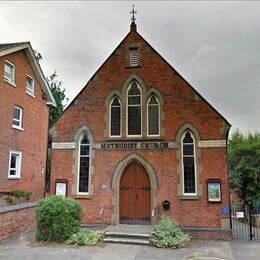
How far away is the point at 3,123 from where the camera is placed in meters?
18.1

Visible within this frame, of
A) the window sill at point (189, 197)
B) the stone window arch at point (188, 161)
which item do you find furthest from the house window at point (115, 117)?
the window sill at point (189, 197)

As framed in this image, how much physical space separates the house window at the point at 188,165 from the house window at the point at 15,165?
11573mm

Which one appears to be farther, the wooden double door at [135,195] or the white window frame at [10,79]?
the white window frame at [10,79]

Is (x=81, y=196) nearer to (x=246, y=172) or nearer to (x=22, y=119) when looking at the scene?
(x=22, y=119)

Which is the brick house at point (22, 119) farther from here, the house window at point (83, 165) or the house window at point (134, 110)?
the house window at point (134, 110)

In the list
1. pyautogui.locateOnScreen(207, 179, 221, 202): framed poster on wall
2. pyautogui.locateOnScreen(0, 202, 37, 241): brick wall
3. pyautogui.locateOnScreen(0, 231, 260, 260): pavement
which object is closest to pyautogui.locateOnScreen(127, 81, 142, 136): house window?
pyautogui.locateOnScreen(207, 179, 221, 202): framed poster on wall

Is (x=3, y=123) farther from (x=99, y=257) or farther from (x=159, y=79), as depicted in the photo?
(x=99, y=257)

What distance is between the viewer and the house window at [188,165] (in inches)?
511

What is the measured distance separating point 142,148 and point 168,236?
4087mm

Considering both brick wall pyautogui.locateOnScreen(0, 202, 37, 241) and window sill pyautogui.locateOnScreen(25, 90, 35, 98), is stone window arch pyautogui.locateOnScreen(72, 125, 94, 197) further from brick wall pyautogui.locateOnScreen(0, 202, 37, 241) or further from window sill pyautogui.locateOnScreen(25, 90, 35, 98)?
window sill pyautogui.locateOnScreen(25, 90, 35, 98)

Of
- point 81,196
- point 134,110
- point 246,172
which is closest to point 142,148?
point 134,110

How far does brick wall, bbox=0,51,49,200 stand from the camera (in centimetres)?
1831

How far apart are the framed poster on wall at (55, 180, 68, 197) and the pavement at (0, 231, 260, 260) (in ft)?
9.35

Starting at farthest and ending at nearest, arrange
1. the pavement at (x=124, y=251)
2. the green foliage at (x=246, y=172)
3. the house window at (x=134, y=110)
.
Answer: the green foliage at (x=246, y=172) < the house window at (x=134, y=110) < the pavement at (x=124, y=251)
